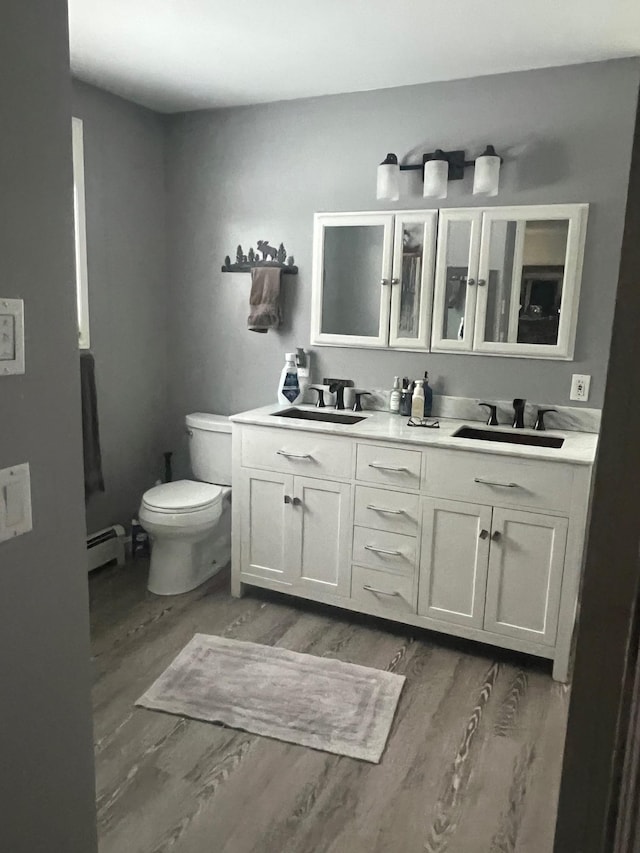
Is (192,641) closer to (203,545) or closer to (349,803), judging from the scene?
(203,545)

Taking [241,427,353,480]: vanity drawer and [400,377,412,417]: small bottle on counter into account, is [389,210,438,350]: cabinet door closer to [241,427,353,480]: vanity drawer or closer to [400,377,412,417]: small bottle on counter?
[400,377,412,417]: small bottle on counter

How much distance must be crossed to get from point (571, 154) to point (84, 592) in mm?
2552

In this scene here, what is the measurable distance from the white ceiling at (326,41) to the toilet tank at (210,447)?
1635mm

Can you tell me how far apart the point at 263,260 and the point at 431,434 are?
1.36 metres

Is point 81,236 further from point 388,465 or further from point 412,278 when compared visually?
point 388,465

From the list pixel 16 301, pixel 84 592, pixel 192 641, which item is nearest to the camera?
pixel 16 301

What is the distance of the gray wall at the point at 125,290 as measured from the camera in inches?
126

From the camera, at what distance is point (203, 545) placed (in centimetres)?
334

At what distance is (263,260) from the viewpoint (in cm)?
343

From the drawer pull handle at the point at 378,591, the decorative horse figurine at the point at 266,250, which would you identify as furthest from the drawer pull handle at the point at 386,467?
the decorative horse figurine at the point at 266,250

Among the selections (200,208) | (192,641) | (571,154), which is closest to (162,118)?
(200,208)

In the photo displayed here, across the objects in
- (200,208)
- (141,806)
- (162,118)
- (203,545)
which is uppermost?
(162,118)

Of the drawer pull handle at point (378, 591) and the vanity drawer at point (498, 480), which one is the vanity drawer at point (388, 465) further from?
the drawer pull handle at point (378, 591)

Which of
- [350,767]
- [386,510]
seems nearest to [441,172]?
[386,510]
